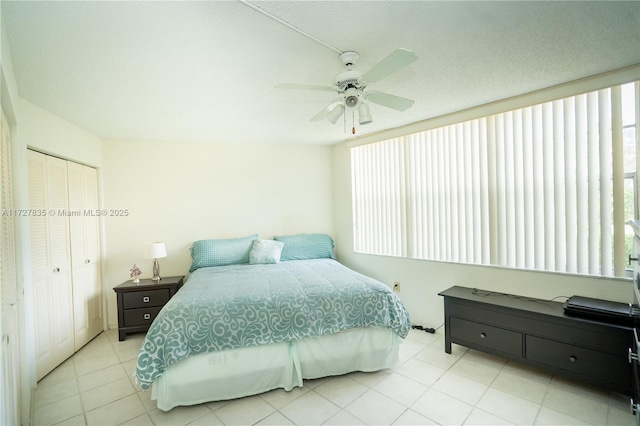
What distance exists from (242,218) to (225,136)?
1.15m

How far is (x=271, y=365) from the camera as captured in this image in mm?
2203

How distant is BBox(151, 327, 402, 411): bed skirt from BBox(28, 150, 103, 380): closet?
4.94 feet

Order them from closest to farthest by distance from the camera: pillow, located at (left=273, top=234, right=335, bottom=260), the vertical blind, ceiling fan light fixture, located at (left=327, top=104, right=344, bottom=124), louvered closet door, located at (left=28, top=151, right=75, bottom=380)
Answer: ceiling fan light fixture, located at (left=327, top=104, right=344, bottom=124), the vertical blind, louvered closet door, located at (left=28, top=151, right=75, bottom=380), pillow, located at (left=273, top=234, right=335, bottom=260)

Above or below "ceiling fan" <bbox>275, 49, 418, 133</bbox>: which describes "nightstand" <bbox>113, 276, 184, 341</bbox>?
below

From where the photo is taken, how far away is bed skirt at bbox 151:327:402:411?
203cm

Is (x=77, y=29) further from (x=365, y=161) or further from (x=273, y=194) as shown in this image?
(x=365, y=161)

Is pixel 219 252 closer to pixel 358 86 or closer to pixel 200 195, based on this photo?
pixel 200 195

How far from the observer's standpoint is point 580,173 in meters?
2.36

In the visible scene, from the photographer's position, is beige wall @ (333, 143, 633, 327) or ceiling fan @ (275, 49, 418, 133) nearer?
ceiling fan @ (275, 49, 418, 133)

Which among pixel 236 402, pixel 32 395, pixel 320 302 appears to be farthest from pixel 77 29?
pixel 32 395

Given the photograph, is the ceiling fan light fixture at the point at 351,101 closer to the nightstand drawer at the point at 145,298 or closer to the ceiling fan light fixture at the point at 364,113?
the ceiling fan light fixture at the point at 364,113

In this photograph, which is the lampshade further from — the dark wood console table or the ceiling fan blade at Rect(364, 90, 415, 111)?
the dark wood console table

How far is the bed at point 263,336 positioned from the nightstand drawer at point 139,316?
3.47ft

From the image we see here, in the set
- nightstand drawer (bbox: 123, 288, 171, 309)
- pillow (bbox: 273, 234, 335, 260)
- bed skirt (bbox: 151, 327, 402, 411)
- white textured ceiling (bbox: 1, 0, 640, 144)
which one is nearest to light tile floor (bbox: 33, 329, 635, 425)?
bed skirt (bbox: 151, 327, 402, 411)
